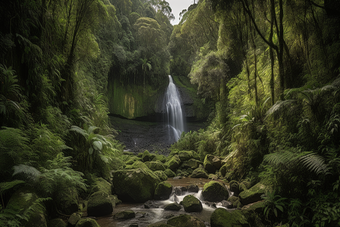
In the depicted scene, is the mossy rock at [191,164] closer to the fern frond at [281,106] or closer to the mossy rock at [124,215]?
the mossy rock at [124,215]

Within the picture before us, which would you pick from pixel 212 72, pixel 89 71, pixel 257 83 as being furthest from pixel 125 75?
pixel 257 83

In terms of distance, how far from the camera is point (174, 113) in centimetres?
1959

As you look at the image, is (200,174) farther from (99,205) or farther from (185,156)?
(99,205)

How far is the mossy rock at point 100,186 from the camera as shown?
5.60 metres

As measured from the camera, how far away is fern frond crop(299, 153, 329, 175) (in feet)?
10.6

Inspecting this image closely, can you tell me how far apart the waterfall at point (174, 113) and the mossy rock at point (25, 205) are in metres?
15.7

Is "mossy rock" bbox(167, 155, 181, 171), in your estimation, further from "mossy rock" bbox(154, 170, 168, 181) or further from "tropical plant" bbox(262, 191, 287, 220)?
"tropical plant" bbox(262, 191, 287, 220)

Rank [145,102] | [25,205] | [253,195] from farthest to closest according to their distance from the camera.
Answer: [145,102], [253,195], [25,205]

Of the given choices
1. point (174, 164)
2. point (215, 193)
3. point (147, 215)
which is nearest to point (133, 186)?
point (147, 215)

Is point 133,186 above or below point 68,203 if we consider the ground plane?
below

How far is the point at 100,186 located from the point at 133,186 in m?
1.03

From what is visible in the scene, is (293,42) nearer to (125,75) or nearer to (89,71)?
(89,71)

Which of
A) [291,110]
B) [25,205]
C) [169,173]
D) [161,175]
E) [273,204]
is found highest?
[291,110]

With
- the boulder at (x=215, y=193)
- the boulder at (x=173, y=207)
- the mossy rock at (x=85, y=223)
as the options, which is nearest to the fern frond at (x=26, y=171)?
the mossy rock at (x=85, y=223)
